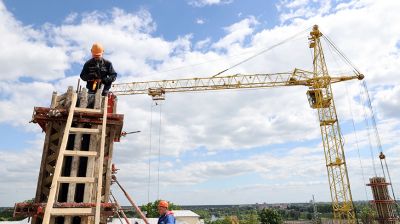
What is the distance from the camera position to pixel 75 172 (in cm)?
617

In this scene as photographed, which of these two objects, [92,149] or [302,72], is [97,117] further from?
[302,72]

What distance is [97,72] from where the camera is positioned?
769cm

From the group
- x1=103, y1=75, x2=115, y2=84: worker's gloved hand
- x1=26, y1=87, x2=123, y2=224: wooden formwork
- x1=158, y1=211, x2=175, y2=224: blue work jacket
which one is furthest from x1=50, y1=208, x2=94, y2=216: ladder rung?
x1=103, y1=75, x2=115, y2=84: worker's gloved hand

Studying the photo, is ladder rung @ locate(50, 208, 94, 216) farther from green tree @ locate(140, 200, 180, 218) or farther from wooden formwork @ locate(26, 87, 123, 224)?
green tree @ locate(140, 200, 180, 218)

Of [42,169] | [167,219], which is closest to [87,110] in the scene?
[42,169]

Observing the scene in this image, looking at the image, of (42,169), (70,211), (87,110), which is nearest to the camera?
(70,211)

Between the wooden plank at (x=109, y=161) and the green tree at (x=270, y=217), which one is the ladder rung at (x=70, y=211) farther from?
the green tree at (x=270, y=217)

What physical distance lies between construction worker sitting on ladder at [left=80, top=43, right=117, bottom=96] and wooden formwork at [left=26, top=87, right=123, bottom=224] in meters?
0.62

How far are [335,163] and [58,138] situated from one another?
154ft

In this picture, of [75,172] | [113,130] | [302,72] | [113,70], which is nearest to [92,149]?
[75,172]

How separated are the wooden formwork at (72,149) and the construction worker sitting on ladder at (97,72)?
0.62 meters

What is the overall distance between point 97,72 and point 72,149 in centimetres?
206

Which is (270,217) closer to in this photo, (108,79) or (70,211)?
(108,79)

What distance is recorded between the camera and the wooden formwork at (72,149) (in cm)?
617
